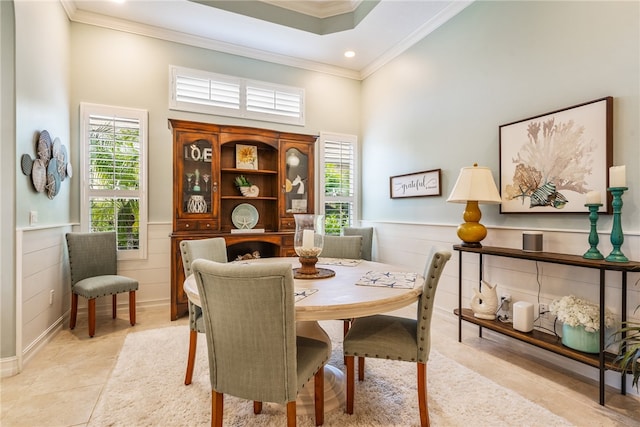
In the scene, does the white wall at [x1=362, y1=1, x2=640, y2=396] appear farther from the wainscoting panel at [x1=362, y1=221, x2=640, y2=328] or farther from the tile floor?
the tile floor

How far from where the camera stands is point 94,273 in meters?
3.35

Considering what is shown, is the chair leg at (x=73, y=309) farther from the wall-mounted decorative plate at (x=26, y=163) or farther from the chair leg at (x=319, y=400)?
the chair leg at (x=319, y=400)

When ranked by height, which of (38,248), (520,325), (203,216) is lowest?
(520,325)

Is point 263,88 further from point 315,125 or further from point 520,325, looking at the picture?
point 520,325

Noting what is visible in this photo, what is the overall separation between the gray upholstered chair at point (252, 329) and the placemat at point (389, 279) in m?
0.65

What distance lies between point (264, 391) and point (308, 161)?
3.23 m

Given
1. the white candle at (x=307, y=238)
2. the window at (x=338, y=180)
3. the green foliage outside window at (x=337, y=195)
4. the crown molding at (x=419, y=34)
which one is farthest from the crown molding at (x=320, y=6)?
the white candle at (x=307, y=238)

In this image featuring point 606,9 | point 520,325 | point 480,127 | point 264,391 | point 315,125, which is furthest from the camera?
point 315,125

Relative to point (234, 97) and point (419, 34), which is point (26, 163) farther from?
point (419, 34)

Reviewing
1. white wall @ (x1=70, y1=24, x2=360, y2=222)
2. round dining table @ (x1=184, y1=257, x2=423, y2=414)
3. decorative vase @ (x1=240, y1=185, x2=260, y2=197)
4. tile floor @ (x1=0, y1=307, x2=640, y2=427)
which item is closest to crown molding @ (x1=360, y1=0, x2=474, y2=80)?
white wall @ (x1=70, y1=24, x2=360, y2=222)

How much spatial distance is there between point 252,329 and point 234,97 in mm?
3675

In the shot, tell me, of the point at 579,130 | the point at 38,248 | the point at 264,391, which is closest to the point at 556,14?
the point at 579,130

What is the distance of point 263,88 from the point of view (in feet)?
14.6

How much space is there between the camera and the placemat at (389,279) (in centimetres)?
181
